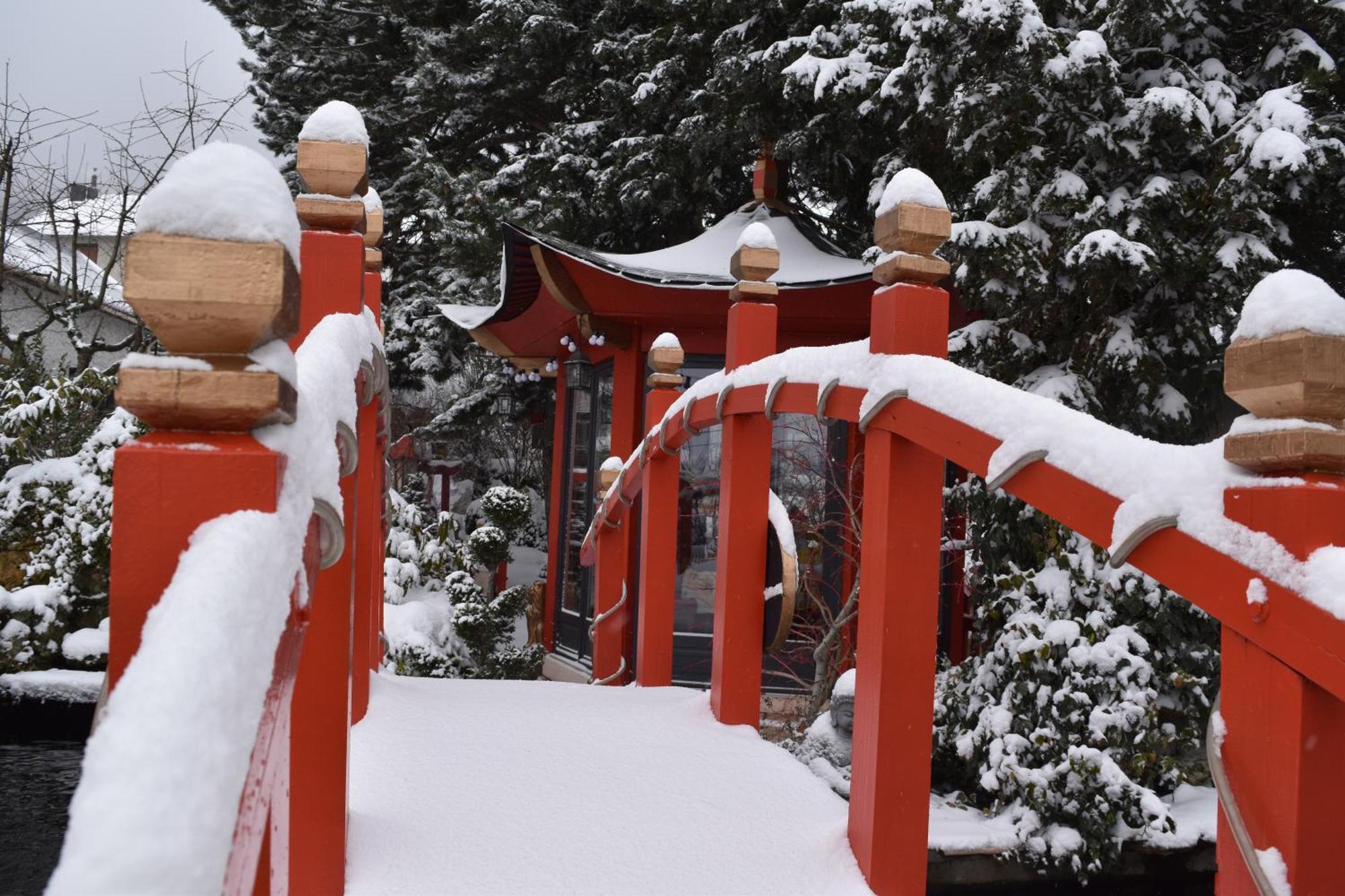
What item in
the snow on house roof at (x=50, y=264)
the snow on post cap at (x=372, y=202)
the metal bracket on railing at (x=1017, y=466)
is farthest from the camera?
the snow on house roof at (x=50, y=264)

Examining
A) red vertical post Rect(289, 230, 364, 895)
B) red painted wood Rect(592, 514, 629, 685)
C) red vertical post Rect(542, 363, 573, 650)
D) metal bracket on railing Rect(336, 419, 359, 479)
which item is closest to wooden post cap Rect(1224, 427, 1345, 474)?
metal bracket on railing Rect(336, 419, 359, 479)

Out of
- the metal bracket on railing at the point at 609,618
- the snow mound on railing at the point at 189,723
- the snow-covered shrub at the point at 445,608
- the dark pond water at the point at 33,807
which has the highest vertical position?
the snow mound on railing at the point at 189,723

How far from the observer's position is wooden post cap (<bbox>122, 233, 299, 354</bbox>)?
2.59ft

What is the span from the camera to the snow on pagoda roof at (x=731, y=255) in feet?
22.6

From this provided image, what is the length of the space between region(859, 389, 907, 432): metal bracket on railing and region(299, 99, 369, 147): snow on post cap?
108 cm

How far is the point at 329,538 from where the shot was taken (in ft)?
3.77

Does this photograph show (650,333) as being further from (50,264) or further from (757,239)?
(50,264)

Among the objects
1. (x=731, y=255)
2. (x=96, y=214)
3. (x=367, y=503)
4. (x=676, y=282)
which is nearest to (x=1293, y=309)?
(x=367, y=503)

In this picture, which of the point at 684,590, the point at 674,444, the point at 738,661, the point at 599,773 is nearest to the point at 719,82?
the point at 684,590

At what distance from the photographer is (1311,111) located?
19.0ft

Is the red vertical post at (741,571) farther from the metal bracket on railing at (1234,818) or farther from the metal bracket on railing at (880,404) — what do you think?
the metal bracket on railing at (1234,818)

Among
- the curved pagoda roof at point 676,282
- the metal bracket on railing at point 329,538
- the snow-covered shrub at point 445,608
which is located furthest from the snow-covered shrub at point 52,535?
the metal bracket on railing at point 329,538

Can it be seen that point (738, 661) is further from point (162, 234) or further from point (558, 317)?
point (558, 317)

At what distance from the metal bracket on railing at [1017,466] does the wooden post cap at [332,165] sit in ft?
4.12
